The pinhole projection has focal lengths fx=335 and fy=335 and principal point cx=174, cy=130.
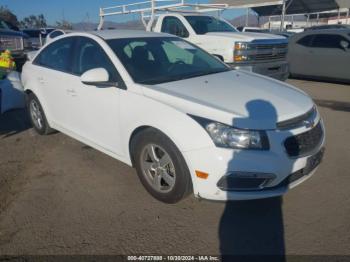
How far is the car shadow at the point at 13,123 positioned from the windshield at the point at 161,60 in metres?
3.03

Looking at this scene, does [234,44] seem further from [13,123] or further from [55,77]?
[13,123]

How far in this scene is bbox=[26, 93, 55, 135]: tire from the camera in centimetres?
521

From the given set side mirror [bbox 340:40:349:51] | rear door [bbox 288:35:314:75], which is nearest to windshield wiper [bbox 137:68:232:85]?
side mirror [bbox 340:40:349:51]

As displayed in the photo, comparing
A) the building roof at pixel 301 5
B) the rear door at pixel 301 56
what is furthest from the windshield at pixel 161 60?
the building roof at pixel 301 5

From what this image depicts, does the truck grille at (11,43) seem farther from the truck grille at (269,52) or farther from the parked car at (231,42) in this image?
the truck grille at (269,52)

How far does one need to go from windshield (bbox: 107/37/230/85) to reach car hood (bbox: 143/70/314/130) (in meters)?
0.25

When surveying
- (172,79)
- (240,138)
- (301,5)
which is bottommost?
(240,138)

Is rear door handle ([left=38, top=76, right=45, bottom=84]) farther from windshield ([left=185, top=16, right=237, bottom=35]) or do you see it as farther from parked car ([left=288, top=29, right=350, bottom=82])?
parked car ([left=288, top=29, right=350, bottom=82])

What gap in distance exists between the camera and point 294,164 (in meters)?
2.96

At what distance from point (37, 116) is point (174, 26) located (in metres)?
4.87

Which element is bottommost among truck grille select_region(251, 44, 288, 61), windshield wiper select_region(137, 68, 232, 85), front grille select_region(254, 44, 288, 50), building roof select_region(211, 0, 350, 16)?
windshield wiper select_region(137, 68, 232, 85)

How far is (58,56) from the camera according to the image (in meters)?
4.72

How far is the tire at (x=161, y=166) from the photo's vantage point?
10.1 feet

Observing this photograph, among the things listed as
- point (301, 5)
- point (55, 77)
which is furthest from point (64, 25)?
point (55, 77)
